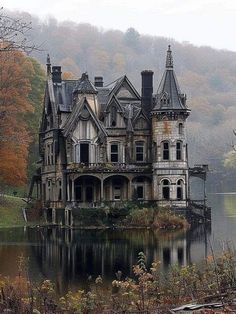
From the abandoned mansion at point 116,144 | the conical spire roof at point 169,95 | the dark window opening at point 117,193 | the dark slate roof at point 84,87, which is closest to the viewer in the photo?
the conical spire roof at point 169,95

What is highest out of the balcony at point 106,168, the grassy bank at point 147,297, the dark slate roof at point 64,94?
the dark slate roof at point 64,94

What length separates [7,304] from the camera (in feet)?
46.1

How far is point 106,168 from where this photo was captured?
51156mm

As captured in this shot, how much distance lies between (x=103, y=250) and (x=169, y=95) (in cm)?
2268

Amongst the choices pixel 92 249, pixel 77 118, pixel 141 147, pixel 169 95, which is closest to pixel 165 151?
pixel 141 147

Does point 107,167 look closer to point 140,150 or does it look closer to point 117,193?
point 117,193

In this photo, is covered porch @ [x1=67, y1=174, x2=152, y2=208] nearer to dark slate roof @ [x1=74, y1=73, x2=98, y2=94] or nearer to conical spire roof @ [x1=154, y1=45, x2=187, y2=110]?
conical spire roof @ [x1=154, y1=45, x2=187, y2=110]

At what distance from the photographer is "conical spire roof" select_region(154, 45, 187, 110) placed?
5181 centimetres

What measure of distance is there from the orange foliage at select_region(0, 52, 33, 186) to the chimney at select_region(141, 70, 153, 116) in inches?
383

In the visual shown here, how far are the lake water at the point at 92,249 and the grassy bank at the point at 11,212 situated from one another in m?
3.26

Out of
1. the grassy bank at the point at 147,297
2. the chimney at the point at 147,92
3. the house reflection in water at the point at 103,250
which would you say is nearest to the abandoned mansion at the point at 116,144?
the chimney at the point at 147,92

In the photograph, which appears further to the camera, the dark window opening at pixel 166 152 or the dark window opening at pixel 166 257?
the dark window opening at pixel 166 152

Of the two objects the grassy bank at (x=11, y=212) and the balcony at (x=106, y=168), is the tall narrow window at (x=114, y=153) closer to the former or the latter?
the balcony at (x=106, y=168)

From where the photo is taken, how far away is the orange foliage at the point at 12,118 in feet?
172
